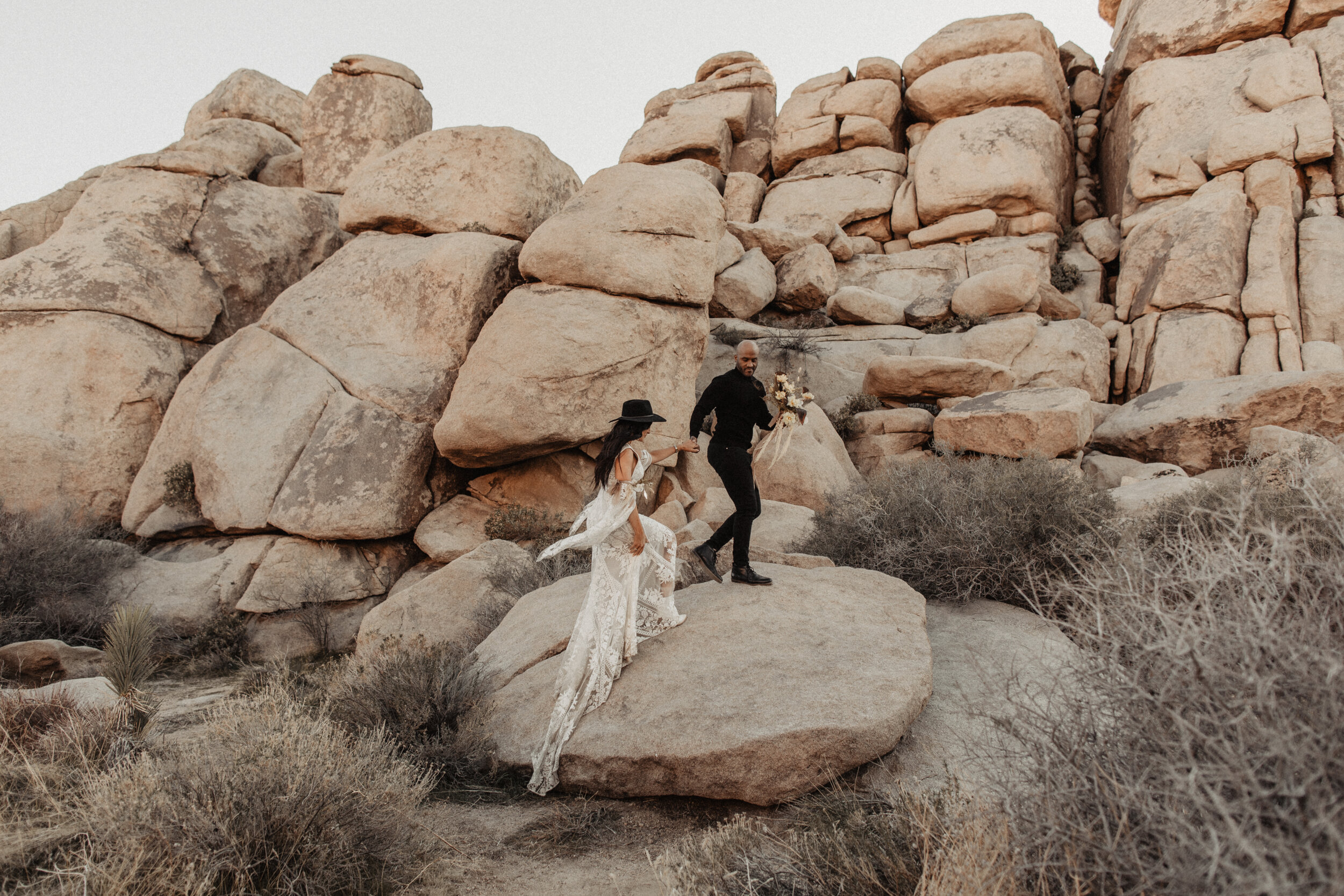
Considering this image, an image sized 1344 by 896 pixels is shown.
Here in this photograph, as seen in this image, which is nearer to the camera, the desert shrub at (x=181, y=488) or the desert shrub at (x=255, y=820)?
the desert shrub at (x=255, y=820)

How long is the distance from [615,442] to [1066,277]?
60.4 ft

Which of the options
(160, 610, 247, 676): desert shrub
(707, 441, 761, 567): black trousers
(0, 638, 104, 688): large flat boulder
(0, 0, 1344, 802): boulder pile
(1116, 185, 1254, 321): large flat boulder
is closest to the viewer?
(707, 441, 761, 567): black trousers

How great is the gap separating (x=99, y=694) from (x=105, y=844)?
11.6 feet

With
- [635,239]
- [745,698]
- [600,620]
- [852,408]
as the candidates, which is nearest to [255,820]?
[600,620]

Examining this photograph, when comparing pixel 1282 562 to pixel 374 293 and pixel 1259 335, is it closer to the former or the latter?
pixel 374 293

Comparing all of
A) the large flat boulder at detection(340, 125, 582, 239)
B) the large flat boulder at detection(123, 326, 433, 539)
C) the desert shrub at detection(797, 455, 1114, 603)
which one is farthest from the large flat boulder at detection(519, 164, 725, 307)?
the desert shrub at detection(797, 455, 1114, 603)

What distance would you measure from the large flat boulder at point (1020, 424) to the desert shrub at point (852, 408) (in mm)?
1728

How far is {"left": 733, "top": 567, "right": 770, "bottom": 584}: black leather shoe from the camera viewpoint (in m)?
6.02

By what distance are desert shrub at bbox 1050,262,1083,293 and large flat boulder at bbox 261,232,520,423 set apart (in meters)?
14.3

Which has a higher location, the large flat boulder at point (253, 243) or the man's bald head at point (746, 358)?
the large flat boulder at point (253, 243)

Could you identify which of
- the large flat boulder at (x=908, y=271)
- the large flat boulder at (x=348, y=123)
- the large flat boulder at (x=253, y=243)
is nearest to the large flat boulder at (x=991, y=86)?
the large flat boulder at (x=908, y=271)

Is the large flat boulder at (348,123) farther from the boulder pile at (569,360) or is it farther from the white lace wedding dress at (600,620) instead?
the white lace wedding dress at (600,620)

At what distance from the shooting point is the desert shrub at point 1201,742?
180 centimetres

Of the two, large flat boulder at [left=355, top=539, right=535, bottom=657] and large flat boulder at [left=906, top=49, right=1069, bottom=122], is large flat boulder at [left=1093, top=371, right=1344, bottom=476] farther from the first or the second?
large flat boulder at [left=906, top=49, right=1069, bottom=122]
